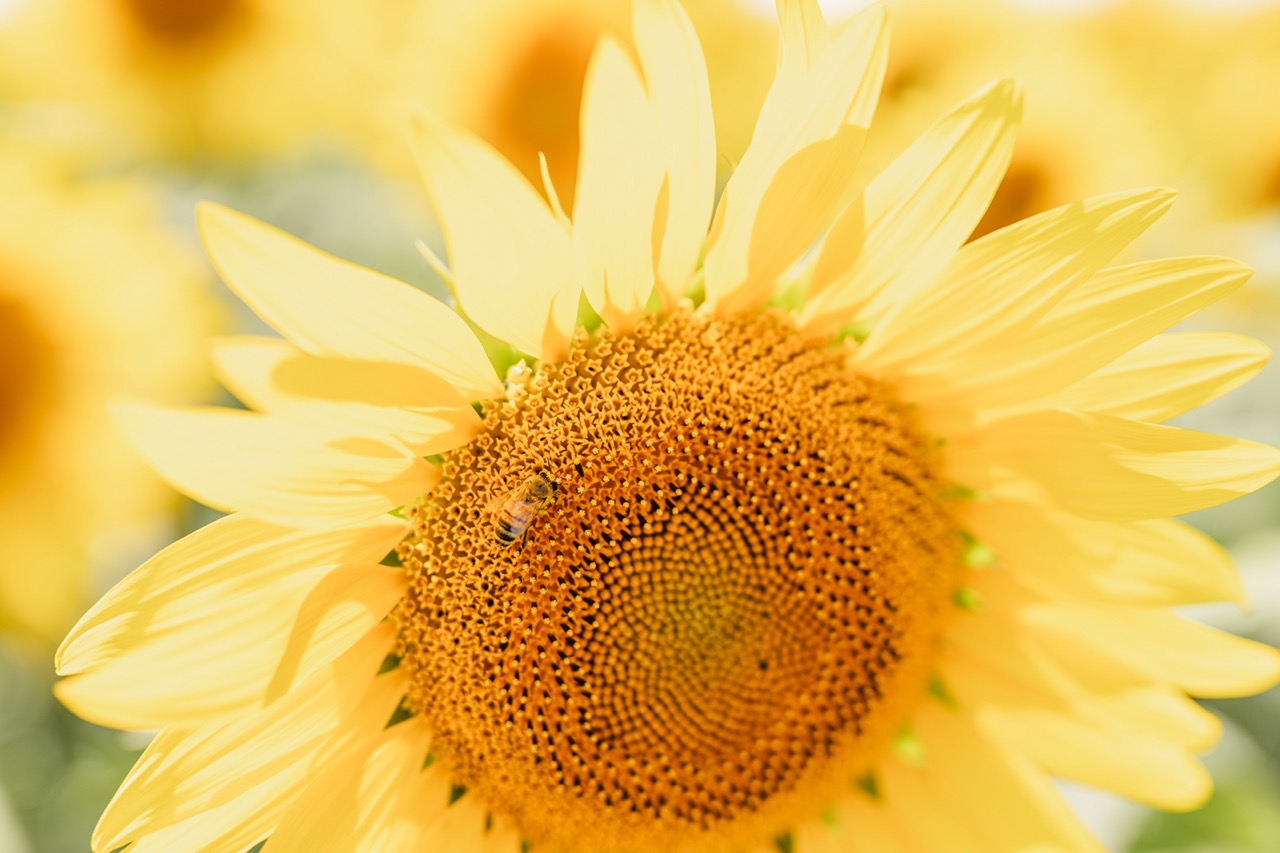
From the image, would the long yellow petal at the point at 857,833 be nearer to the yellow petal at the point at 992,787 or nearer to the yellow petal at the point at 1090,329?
the yellow petal at the point at 992,787

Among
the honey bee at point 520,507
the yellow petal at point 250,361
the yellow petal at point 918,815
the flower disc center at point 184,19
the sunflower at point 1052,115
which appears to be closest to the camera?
the yellow petal at point 250,361

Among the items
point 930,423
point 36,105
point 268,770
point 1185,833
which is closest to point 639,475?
point 930,423

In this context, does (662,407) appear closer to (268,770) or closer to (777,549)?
(777,549)

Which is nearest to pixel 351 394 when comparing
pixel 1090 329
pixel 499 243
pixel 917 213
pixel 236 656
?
pixel 499 243

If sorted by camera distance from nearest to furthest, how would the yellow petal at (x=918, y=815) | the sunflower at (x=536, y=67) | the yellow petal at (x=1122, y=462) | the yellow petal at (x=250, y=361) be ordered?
the yellow petal at (x=250, y=361), the yellow petal at (x=1122, y=462), the yellow petal at (x=918, y=815), the sunflower at (x=536, y=67)

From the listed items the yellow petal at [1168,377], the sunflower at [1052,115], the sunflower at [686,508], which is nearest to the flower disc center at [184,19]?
the sunflower at [1052,115]

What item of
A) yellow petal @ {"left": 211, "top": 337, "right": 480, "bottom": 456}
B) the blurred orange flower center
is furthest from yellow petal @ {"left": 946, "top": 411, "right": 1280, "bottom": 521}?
the blurred orange flower center
